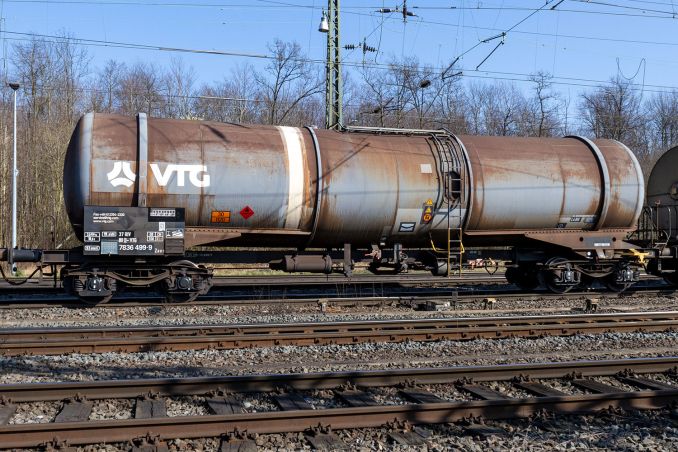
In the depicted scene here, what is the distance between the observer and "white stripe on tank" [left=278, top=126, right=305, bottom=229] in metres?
12.8

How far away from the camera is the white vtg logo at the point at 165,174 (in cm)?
1197

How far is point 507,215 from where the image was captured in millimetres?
14203

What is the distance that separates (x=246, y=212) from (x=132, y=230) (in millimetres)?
2247

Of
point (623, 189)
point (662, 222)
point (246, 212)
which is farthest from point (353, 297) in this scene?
point (662, 222)

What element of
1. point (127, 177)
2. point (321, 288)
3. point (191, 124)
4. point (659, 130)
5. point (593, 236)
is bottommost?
point (321, 288)

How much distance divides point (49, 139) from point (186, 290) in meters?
20.3

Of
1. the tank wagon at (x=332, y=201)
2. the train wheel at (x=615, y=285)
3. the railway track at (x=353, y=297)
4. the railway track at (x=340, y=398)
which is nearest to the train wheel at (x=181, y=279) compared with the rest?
the tank wagon at (x=332, y=201)

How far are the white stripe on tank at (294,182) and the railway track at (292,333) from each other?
3.12m

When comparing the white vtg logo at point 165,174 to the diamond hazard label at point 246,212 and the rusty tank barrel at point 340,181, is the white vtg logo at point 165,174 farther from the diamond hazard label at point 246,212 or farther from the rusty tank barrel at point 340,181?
the diamond hazard label at point 246,212

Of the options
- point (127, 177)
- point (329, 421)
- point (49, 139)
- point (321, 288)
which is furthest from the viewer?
point (49, 139)

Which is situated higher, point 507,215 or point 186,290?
point 507,215

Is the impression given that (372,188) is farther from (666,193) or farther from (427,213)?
(666,193)

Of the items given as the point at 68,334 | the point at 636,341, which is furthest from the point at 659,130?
the point at 68,334

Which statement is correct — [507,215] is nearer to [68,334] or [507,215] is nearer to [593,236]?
[593,236]
